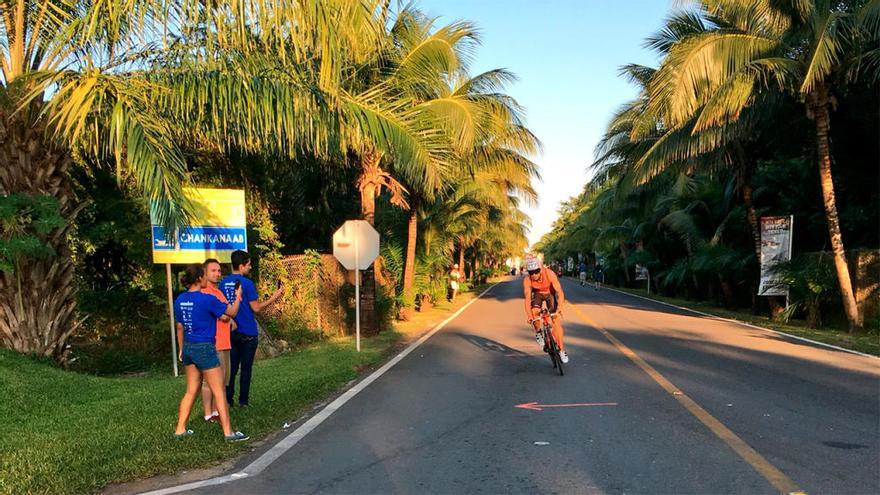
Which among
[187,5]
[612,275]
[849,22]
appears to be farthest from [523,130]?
[612,275]

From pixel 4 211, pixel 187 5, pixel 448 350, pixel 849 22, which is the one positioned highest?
pixel 849 22

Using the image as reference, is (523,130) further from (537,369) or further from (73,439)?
(73,439)

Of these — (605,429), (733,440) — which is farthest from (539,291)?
(733,440)

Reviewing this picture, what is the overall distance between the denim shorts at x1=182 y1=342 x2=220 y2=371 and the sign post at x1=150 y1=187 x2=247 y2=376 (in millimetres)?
4606

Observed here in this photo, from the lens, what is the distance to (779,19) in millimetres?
14289

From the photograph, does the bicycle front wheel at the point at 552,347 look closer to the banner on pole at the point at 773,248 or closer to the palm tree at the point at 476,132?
the palm tree at the point at 476,132

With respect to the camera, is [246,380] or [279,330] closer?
[246,380]

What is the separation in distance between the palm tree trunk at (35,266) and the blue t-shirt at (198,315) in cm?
406

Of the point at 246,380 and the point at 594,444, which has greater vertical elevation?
the point at 246,380

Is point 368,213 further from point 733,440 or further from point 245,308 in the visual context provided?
point 733,440

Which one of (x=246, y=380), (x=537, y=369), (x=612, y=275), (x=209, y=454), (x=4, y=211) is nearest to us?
(x=209, y=454)

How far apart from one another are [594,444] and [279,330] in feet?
29.5

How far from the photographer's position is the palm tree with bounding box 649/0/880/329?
1317cm

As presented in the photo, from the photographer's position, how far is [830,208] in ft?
48.7
